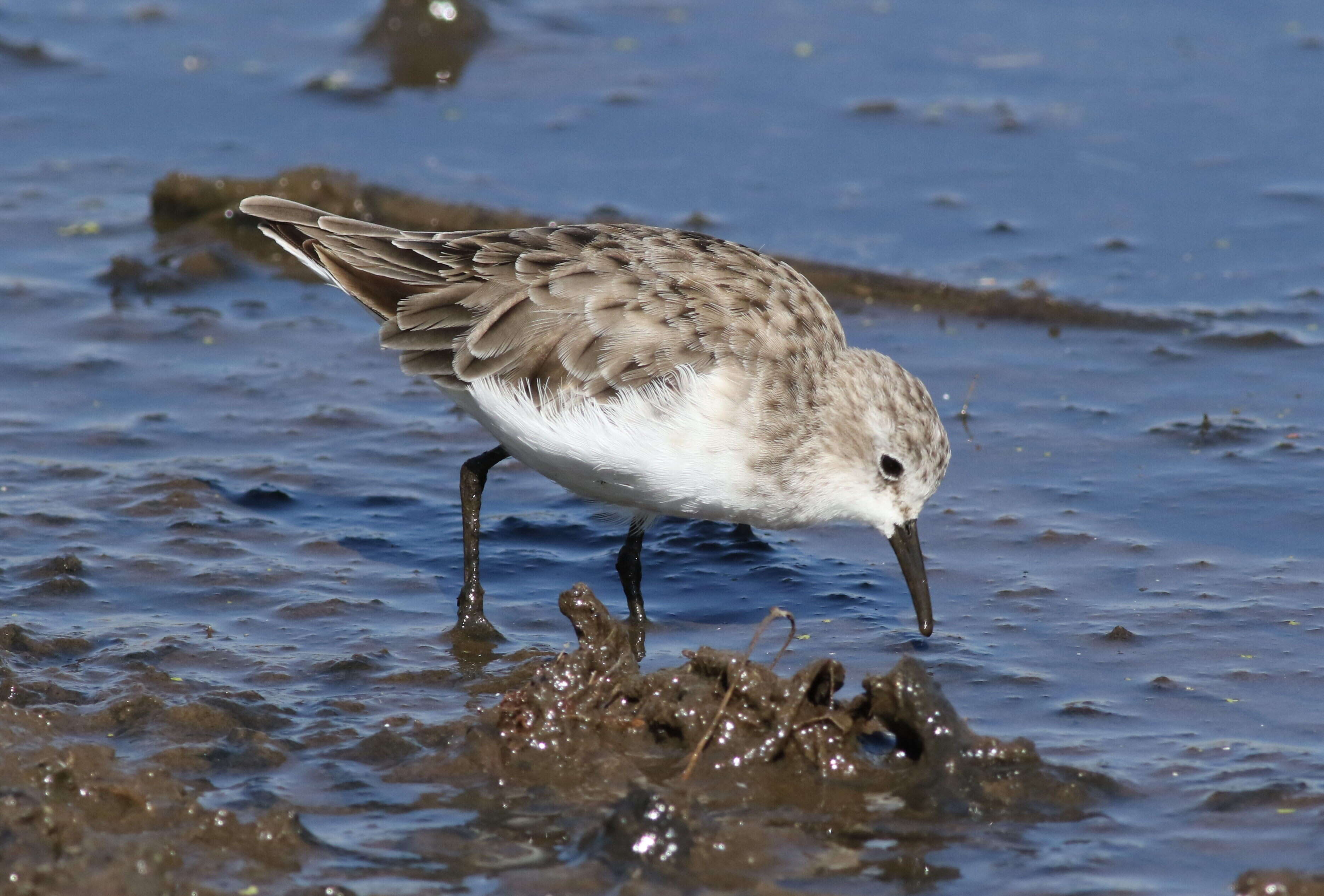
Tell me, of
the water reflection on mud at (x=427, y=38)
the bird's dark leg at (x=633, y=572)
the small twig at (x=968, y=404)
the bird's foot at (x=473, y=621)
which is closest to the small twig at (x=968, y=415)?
the small twig at (x=968, y=404)

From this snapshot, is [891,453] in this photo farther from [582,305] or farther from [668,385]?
[582,305]

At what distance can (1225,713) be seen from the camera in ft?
21.3

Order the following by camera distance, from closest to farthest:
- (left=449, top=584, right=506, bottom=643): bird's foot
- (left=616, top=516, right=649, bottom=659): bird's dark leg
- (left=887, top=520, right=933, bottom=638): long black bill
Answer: (left=887, top=520, right=933, bottom=638): long black bill
(left=449, top=584, right=506, bottom=643): bird's foot
(left=616, top=516, right=649, bottom=659): bird's dark leg

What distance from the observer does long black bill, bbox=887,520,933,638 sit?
23.3ft

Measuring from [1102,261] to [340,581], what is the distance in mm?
6480

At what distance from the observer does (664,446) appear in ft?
22.7

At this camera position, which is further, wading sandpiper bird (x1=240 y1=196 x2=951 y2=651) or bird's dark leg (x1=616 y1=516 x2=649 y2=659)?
bird's dark leg (x1=616 y1=516 x2=649 y2=659)

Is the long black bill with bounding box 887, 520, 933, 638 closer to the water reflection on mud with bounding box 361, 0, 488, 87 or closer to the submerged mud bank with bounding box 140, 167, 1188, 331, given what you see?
the submerged mud bank with bounding box 140, 167, 1188, 331

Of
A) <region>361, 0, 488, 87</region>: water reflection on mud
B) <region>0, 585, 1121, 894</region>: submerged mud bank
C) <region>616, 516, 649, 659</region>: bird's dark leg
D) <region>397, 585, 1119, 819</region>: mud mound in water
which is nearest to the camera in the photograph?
<region>0, 585, 1121, 894</region>: submerged mud bank

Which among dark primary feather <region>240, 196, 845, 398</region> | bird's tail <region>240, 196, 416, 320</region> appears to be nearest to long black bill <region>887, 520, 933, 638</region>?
dark primary feather <region>240, 196, 845, 398</region>

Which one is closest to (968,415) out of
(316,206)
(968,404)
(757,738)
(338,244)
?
(968,404)

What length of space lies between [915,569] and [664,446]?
1309mm

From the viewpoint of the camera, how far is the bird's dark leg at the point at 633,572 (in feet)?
25.1

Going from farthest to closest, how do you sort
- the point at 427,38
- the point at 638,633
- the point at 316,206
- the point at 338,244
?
the point at 427,38, the point at 316,206, the point at 338,244, the point at 638,633
